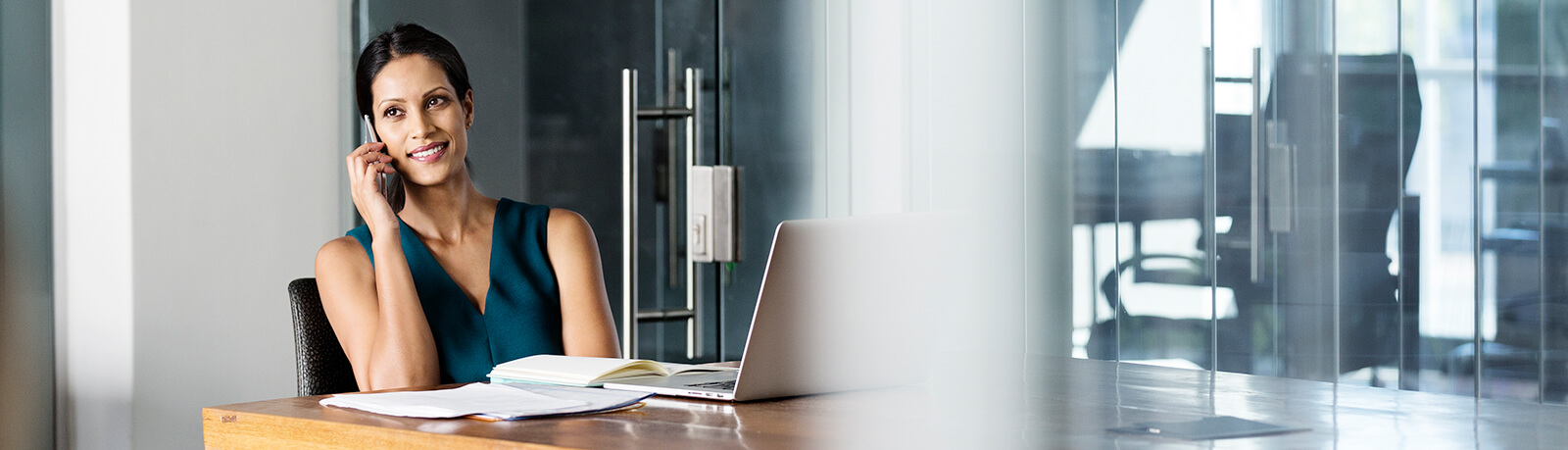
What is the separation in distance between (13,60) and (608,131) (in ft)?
4.13

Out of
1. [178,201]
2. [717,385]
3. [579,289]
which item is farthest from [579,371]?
[178,201]

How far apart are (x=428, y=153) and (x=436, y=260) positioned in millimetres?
132

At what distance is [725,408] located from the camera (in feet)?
2.97

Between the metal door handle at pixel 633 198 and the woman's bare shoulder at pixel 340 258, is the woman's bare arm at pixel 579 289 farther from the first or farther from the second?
the metal door handle at pixel 633 198

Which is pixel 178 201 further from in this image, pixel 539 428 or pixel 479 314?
pixel 539 428

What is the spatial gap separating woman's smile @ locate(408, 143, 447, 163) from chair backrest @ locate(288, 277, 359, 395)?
22cm

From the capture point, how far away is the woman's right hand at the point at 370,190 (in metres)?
1.43

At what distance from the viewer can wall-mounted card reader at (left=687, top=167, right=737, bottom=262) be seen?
114 inches

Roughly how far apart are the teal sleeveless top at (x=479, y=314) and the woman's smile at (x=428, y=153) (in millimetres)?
84

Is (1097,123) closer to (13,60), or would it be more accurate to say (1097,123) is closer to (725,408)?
(725,408)

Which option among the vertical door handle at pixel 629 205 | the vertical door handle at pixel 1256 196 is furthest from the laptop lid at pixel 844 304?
the vertical door handle at pixel 629 205

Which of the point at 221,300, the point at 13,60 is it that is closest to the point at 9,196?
the point at 13,60

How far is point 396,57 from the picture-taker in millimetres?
1521

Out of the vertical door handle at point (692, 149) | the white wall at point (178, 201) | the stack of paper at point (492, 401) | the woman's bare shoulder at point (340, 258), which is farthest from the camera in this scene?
the vertical door handle at point (692, 149)
